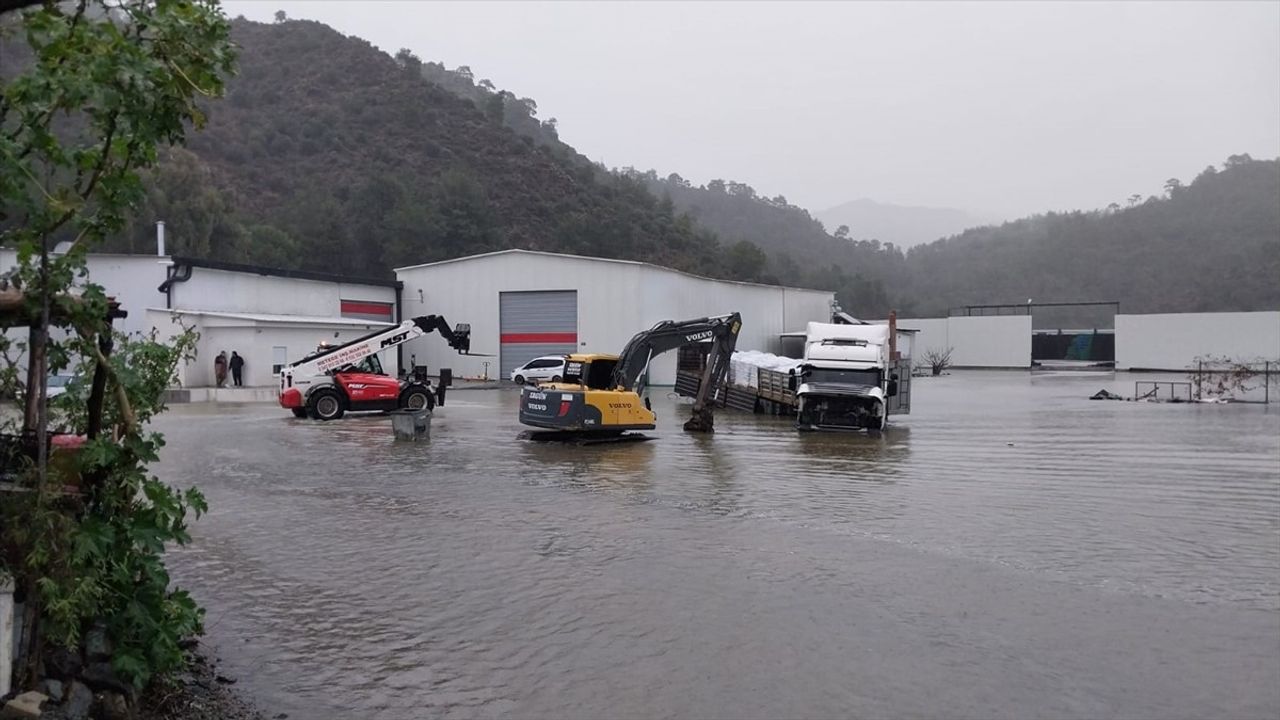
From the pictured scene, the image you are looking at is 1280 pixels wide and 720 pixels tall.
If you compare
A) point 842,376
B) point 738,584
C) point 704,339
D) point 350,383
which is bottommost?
point 738,584

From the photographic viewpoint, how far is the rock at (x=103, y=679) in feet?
17.5

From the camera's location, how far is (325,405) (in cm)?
2648

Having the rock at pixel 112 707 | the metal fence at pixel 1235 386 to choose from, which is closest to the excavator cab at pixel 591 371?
the rock at pixel 112 707

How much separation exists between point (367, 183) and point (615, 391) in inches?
2734

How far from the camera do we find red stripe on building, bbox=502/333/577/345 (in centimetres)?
4744

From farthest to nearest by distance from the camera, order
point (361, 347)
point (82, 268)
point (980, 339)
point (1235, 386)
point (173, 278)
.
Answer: point (980, 339)
point (173, 278)
point (1235, 386)
point (361, 347)
point (82, 268)

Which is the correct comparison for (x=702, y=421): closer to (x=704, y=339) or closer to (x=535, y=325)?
(x=704, y=339)

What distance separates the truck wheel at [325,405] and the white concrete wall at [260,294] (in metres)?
16.4

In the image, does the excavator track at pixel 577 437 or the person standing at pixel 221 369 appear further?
the person standing at pixel 221 369

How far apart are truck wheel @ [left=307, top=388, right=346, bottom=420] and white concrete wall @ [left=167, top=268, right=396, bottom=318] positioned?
16352 mm

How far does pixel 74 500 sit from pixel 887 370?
74.6 feet

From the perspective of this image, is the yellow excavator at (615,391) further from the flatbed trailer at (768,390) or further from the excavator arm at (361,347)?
the excavator arm at (361,347)

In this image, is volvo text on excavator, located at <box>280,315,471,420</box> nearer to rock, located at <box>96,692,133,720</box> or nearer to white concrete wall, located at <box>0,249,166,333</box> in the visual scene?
white concrete wall, located at <box>0,249,166,333</box>

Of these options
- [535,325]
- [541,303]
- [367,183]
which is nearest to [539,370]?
[535,325]
